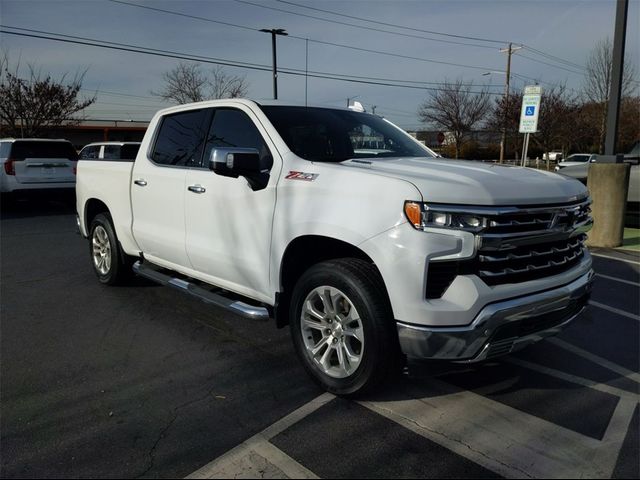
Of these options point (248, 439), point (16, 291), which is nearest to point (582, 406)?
point (248, 439)

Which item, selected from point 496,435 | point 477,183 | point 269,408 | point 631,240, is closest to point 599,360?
point 496,435

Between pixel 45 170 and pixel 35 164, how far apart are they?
27 cm

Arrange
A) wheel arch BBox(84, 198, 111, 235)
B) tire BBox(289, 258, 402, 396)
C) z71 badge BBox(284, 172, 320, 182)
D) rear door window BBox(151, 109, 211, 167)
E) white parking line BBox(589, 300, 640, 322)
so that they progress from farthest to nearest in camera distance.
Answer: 1. wheel arch BBox(84, 198, 111, 235)
2. white parking line BBox(589, 300, 640, 322)
3. rear door window BBox(151, 109, 211, 167)
4. z71 badge BBox(284, 172, 320, 182)
5. tire BBox(289, 258, 402, 396)

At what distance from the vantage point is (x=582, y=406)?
331 cm

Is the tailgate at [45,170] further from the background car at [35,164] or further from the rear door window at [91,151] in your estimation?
the rear door window at [91,151]

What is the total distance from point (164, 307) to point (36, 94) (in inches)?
1159

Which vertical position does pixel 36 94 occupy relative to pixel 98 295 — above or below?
above

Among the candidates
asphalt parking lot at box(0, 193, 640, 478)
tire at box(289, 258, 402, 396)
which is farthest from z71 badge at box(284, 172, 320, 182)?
asphalt parking lot at box(0, 193, 640, 478)

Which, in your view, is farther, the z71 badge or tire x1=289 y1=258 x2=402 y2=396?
the z71 badge

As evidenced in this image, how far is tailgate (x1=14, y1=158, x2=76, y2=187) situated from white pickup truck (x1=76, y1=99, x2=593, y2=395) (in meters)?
9.71

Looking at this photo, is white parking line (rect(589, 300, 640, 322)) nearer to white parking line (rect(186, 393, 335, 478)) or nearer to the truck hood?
the truck hood

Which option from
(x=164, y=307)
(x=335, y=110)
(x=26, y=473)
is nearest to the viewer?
(x=26, y=473)

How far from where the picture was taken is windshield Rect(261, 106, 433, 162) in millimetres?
3914

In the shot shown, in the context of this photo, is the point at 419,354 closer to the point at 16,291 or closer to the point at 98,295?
the point at 98,295
